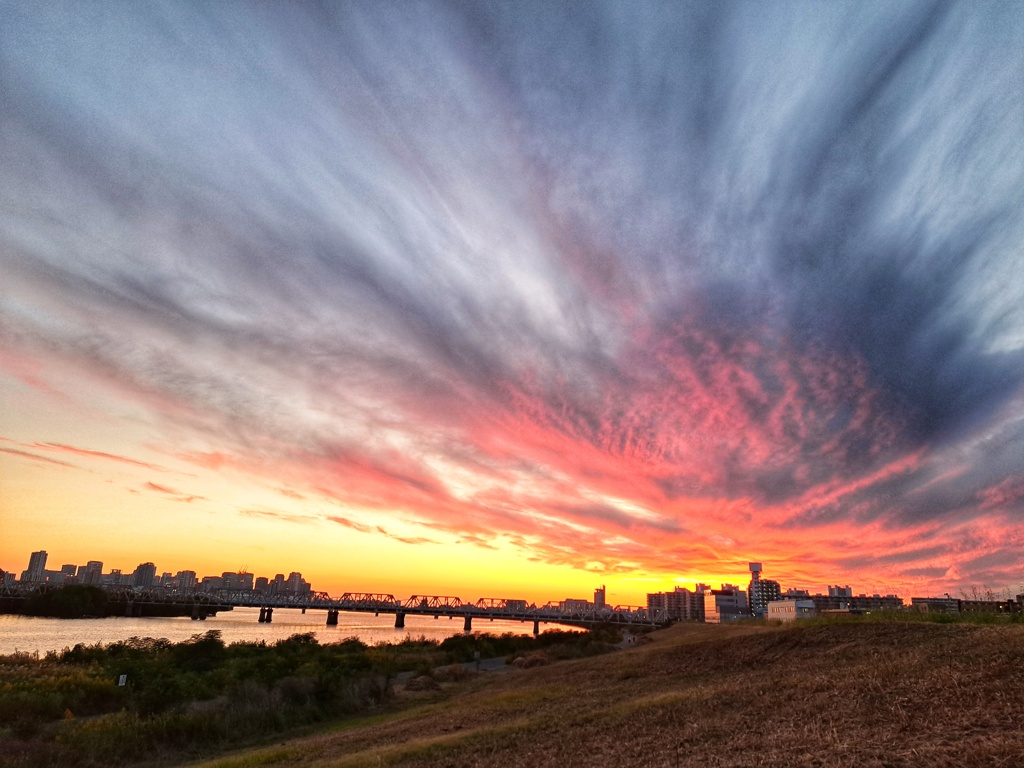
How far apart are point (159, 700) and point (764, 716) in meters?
35.1

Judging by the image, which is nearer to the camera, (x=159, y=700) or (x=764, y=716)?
(x=764, y=716)

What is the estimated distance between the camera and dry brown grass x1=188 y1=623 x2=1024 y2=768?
13438 millimetres

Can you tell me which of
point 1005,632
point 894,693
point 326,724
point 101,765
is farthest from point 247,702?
point 1005,632

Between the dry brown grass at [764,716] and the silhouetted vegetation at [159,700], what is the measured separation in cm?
515

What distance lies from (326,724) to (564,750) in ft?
77.3

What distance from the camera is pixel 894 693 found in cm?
1762

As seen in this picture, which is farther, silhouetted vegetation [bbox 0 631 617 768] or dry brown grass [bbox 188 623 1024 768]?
silhouetted vegetation [bbox 0 631 617 768]

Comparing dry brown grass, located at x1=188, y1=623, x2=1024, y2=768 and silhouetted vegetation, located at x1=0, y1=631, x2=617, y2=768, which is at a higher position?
dry brown grass, located at x1=188, y1=623, x2=1024, y2=768

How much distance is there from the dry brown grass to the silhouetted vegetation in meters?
5.15

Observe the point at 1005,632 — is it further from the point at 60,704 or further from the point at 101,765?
the point at 60,704

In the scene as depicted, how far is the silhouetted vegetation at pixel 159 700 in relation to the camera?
89.5 ft

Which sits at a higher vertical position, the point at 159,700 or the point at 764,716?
the point at 764,716

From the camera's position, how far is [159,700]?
34.9 m

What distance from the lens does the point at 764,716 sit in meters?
17.8
